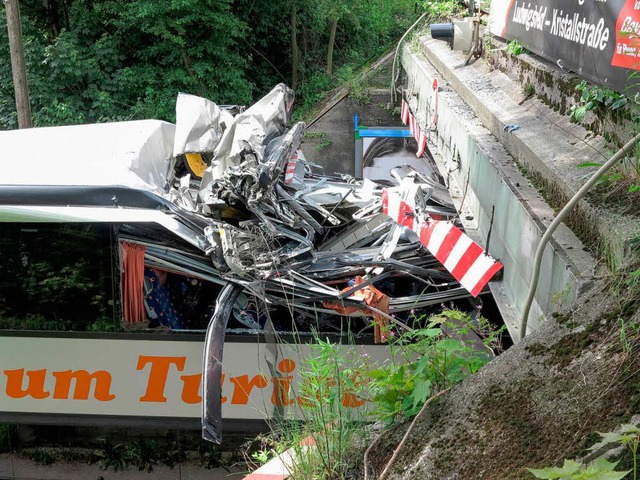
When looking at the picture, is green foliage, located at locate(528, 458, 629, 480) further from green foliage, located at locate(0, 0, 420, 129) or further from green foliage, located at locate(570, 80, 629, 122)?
green foliage, located at locate(0, 0, 420, 129)

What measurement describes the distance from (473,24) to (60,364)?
769 centimetres

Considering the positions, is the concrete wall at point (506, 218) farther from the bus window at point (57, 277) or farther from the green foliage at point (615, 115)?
the bus window at point (57, 277)

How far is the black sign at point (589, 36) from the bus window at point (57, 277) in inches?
187

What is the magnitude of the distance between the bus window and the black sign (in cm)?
474

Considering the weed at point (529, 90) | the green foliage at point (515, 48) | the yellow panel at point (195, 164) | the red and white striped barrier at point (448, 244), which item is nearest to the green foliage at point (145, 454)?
the yellow panel at point (195, 164)

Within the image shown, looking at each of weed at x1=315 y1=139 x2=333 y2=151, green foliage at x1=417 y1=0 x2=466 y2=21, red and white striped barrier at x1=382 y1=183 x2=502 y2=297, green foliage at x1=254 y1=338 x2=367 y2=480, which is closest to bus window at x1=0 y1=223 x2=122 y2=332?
red and white striped barrier at x1=382 y1=183 x2=502 y2=297

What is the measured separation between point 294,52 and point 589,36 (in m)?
19.9

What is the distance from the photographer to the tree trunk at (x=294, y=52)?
24.7m

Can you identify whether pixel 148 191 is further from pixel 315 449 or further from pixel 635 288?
pixel 635 288

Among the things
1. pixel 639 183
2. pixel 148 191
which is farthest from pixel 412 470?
pixel 148 191

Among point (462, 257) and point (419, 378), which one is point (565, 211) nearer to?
point (419, 378)

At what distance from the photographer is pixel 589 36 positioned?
19.9 ft

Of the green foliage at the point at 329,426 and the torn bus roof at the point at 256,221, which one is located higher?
the green foliage at the point at 329,426

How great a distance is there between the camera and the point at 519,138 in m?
6.52
